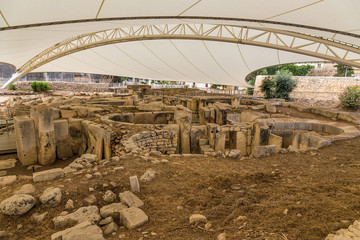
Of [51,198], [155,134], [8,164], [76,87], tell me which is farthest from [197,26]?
[76,87]

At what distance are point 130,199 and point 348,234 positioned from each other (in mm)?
2529

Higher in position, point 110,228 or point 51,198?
point 51,198

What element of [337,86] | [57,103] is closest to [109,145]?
[57,103]

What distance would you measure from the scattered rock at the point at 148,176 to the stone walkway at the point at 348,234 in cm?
264

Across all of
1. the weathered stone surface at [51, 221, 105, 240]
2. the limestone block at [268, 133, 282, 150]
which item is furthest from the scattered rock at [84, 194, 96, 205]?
the limestone block at [268, 133, 282, 150]

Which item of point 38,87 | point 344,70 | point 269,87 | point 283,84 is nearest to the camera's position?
point 283,84

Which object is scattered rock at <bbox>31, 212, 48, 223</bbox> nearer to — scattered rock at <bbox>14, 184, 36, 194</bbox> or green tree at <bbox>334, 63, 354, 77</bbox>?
scattered rock at <bbox>14, 184, 36, 194</bbox>

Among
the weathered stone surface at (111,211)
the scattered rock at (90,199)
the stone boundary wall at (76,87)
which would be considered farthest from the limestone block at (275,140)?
the stone boundary wall at (76,87)

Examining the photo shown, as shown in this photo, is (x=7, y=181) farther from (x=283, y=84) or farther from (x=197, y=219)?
(x=283, y=84)

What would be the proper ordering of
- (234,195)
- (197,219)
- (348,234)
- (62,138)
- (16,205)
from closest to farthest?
(348,234) → (197,219) → (16,205) → (234,195) → (62,138)

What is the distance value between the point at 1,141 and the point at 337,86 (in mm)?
24760

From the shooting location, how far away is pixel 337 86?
19.9 meters

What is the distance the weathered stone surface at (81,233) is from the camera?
221cm

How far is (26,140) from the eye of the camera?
665 centimetres
